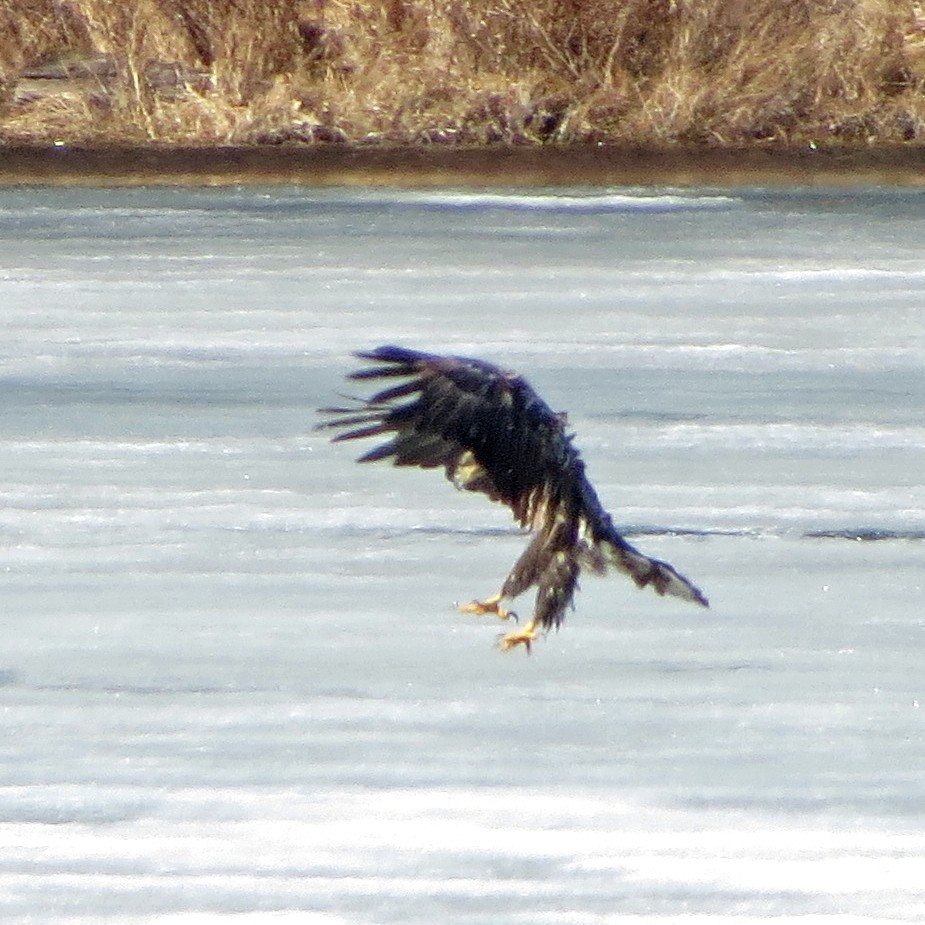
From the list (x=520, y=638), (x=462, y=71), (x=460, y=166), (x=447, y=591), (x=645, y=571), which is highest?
(x=645, y=571)

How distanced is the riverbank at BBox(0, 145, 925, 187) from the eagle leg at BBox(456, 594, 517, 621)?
4.30m

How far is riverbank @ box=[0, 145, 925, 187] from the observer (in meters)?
8.16

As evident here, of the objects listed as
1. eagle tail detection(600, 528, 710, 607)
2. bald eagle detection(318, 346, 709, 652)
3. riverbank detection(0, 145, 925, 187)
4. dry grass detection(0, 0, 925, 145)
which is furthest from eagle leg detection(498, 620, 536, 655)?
dry grass detection(0, 0, 925, 145)

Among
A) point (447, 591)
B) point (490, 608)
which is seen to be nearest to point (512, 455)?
point (490, 608)

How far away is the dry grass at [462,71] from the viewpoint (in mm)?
8594

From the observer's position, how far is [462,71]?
9.08 meters

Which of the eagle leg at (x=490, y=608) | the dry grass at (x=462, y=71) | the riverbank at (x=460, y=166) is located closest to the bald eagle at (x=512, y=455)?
the eagle leg at (x=490, y=608)

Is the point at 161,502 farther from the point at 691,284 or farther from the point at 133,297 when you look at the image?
the point at 691,284

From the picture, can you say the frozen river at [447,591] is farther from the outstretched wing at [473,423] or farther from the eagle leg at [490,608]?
the outstretched wing at [473,423]

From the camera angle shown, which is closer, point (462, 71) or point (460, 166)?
point (460, 166)

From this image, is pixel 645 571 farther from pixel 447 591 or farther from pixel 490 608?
pixel 447 591

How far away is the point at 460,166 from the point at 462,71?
0.90m

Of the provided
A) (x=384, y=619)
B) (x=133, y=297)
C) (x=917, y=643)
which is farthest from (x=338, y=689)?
(x=133, y=297)

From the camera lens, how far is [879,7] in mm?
9281
